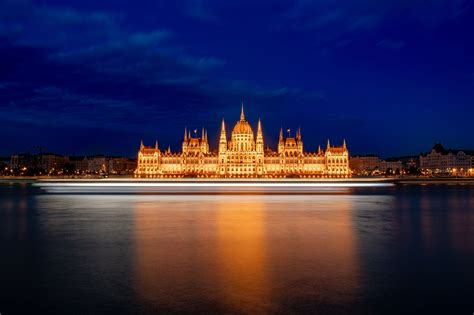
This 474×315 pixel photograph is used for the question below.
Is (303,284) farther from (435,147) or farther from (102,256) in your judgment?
(435,147)

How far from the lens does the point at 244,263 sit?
36.2ft

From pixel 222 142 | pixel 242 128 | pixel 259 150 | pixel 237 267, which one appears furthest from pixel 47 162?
pixel 237 267

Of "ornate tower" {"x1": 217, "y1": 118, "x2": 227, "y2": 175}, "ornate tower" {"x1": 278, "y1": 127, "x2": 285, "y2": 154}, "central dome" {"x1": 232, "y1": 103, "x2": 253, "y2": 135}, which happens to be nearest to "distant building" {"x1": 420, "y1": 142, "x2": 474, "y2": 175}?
"ornate tower" {"x1": 278, "y1": 127, "x2": 285, "y2": 154}

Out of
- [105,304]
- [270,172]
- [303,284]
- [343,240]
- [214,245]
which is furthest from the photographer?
[270,172]

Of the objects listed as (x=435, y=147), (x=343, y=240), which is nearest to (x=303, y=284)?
(x=343, y=240)

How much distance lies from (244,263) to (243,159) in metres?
137

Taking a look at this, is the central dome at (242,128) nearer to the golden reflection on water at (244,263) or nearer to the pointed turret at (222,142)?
the pointed turret at (222,142)

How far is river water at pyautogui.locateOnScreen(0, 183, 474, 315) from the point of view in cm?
782

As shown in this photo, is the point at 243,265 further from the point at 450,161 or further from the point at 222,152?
the point at 450,161

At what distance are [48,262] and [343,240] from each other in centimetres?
894

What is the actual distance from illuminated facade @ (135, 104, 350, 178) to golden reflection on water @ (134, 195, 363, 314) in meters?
126

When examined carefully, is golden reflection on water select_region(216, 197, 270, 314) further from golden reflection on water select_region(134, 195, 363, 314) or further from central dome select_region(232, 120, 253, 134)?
central dome select_region(232, 120, 253, 134)

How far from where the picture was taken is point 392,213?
24266mm

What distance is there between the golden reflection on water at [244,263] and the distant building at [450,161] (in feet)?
505
